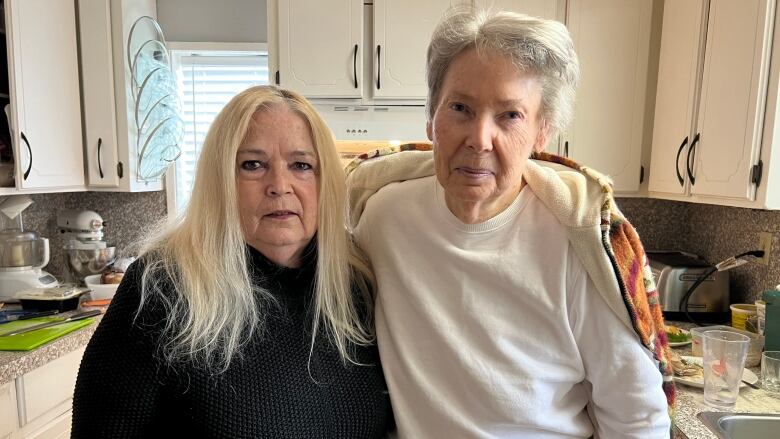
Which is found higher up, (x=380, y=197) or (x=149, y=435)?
(x=380, y=197)

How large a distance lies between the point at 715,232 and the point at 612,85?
820mm

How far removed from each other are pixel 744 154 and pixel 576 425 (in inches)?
46.0

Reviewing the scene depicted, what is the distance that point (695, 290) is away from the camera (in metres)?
2.00

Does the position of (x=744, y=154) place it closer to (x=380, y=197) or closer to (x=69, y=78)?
(x=380, y=197)

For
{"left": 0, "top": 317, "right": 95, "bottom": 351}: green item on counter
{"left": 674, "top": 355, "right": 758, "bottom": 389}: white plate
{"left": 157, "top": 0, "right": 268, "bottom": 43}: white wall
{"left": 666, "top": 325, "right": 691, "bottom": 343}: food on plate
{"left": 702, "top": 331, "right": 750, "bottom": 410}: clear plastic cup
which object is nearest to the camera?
{"left": 702, "top": 331, "right": 750, "bottom": 410}: clear plastic cup

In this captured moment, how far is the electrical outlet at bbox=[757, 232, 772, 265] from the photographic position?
1813mm

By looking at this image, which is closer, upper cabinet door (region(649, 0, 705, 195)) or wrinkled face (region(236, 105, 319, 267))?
wrinkled face (region(236, 105, 319, 267))

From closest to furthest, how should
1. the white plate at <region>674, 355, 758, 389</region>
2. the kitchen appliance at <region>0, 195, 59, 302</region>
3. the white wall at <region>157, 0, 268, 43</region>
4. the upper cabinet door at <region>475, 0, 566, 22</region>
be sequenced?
the white plate at <region>674, 355, 758, 389</region>
the kitchen appliance at <region>0, 195, 59, 302</region>
the upper cabinet door at <region>475, 0, 566, 22</region>
the white wall at <region>157, 0, 268, 43</region>

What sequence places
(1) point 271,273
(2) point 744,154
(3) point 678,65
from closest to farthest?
(1) point 271,273
(2) point 744,154
(3) point 678,65

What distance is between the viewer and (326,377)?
2.99 feet

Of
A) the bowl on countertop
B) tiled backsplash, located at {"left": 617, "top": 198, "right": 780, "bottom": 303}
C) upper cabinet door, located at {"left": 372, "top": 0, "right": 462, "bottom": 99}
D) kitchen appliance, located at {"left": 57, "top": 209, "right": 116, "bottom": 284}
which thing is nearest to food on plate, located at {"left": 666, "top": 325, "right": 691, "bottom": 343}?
tiled backsplash, located at {"left": 617, "top": 198, "right": 780, "bottom": 303}

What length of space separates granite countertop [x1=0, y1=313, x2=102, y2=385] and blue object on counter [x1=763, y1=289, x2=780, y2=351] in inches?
92.0

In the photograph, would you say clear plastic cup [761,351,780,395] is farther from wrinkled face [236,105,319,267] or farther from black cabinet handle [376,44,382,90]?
black cabinet handle [376,44,382,90]

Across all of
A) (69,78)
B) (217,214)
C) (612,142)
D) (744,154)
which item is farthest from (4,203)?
(744,154)
